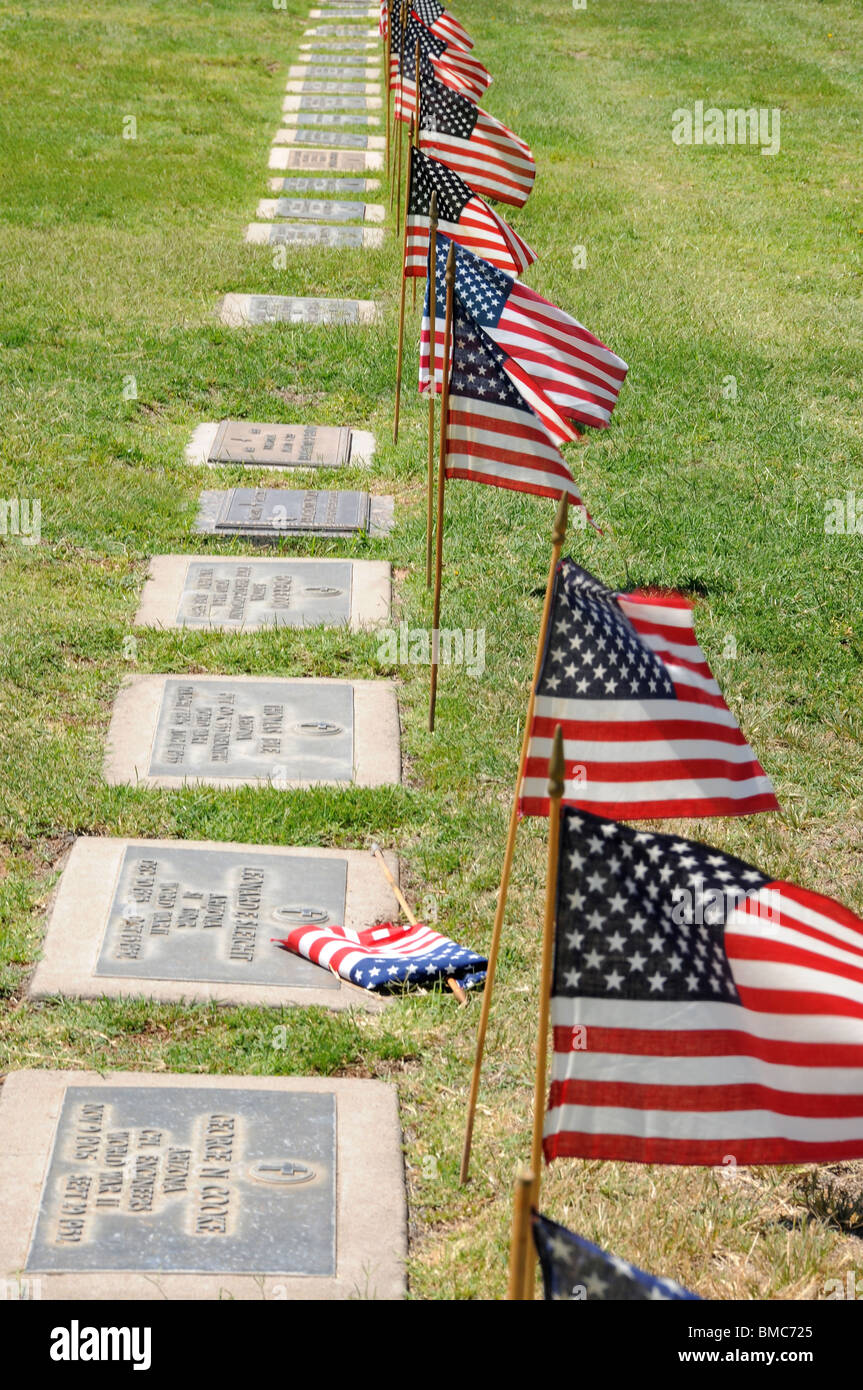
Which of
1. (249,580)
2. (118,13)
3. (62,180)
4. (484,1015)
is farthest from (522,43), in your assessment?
(484,1015)

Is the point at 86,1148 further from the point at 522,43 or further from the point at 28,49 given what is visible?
the point at 522,43

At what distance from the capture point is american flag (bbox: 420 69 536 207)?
422 inches

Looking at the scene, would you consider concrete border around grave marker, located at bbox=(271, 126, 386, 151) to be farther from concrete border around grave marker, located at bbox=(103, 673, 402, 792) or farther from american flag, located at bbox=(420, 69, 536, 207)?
concrete border around grave marker, located at bbox=(103, 673, 402, 792)

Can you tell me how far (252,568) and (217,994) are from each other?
3591mm

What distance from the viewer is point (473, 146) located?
1080 cm

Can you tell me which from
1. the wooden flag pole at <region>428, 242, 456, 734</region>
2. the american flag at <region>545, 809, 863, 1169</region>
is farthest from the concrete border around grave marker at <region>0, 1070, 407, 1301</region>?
the wooden flag pole at <region>428, 242, 456, 734</region>

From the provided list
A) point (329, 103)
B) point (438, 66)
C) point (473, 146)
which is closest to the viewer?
point (473, 146)

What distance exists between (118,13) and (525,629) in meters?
20.1

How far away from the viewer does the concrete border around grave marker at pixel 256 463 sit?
9594mm

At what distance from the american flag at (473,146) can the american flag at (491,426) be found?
15.4 ft

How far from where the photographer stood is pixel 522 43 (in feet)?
78.0

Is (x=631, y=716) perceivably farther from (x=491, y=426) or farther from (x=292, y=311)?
(x=292, y=311)

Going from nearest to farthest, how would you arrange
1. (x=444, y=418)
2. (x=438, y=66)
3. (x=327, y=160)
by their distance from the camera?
(x=444, y=418) → (x=438, y=66) → (x=327, y=160)

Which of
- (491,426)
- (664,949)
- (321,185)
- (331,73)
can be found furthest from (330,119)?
(664,949)
